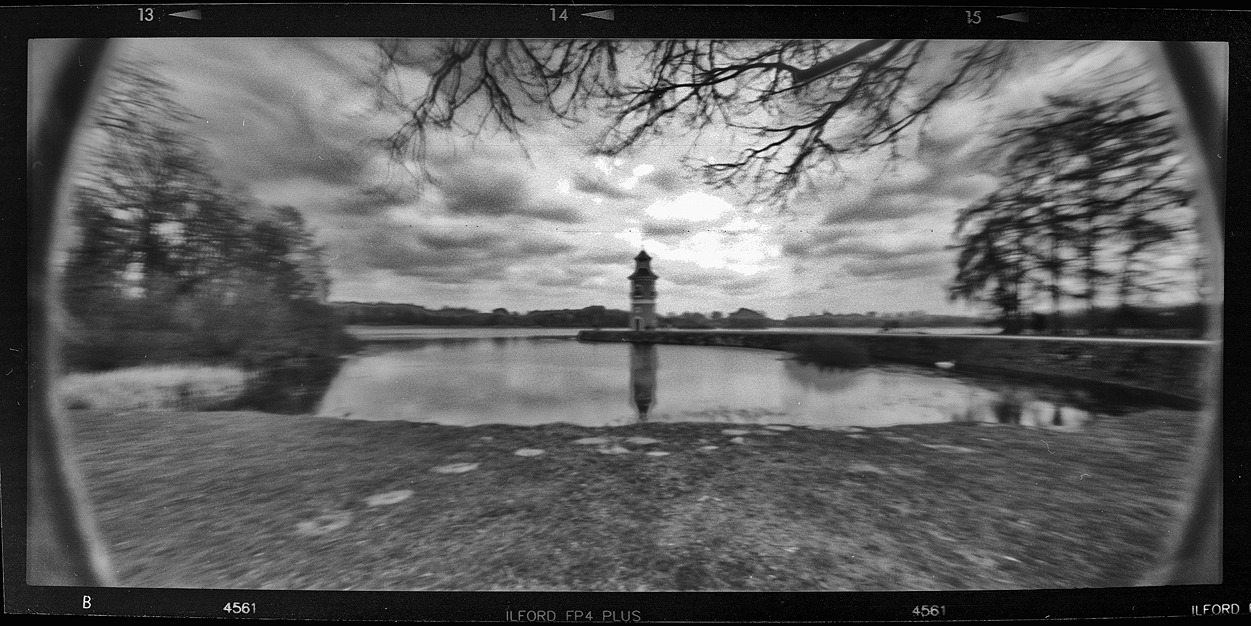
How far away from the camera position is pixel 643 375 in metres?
2.77

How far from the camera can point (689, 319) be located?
2.78 metres

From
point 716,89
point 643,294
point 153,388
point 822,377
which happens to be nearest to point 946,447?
point 822,377

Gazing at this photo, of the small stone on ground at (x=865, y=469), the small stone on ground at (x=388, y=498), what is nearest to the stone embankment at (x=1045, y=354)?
the small stone on ground at (x=865, y=469)

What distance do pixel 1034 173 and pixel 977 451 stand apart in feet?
5.46

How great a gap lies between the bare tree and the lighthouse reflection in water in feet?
3.66

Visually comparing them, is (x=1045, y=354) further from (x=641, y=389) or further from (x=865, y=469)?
(x=641, y=389)

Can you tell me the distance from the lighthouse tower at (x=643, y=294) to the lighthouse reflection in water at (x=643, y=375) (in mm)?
140

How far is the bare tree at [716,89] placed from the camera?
2604 millimetres

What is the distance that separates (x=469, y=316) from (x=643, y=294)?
1.09m

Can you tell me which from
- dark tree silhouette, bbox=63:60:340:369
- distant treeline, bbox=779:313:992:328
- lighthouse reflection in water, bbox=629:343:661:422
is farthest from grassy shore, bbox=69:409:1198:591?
A: distant treeline, bbox=779:313:992:328

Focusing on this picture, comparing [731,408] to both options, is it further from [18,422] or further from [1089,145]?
[18,422]

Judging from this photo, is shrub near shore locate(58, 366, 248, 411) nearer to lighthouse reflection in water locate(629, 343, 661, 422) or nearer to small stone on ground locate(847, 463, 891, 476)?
lighthouse reflection in water locate(629, 343, 661, 422)

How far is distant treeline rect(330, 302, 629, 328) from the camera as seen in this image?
2641 mm

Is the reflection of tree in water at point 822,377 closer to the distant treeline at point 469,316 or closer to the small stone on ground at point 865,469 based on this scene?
the small stone on ground at point 865,469
